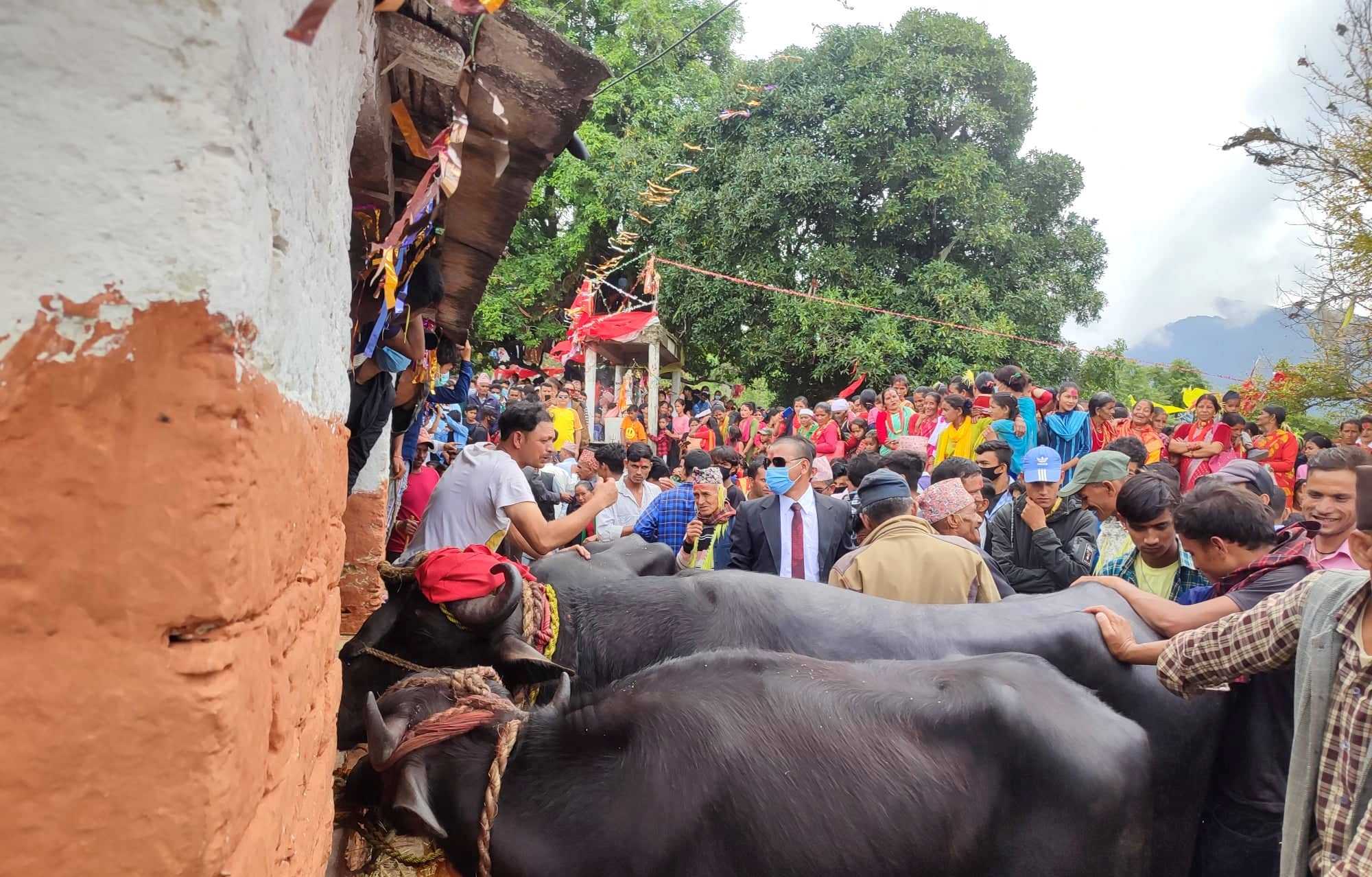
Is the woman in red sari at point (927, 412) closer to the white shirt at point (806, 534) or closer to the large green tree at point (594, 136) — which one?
the white shirt at point (806, 534)

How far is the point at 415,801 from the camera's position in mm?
2217

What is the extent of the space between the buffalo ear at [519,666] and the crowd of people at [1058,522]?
96cm

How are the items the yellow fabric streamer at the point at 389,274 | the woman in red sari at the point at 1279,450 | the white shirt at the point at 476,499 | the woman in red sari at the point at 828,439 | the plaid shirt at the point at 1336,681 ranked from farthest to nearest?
the woman in red sari at the point at 828,439, the woman in red sari at the point at 1279,450, the white shirt at the point at 476,499, the yellow fabric streamer at the point at 389,274, the plaid shirt at the point at 1336,681

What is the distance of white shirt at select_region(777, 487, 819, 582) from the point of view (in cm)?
549

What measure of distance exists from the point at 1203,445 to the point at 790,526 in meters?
5.68

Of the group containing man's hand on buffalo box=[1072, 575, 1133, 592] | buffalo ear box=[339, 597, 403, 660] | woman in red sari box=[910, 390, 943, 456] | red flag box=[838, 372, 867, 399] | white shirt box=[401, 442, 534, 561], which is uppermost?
red flag box=[838, 372, 867, 399]

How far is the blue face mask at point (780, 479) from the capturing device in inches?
214

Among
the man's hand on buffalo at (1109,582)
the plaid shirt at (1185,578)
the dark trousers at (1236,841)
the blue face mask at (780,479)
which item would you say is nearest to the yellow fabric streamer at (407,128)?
the blue face mask at (780,479)

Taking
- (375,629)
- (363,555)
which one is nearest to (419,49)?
(375,629)

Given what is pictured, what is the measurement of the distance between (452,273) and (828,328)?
39.3 feet

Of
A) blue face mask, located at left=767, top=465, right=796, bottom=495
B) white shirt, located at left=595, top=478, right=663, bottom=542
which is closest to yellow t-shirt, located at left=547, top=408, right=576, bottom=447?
white shirt, located at left=595, top=478, right=663, bottom=542

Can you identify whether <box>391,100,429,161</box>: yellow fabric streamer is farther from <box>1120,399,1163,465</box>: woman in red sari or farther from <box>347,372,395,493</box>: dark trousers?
<box>1120,399,1163,465</box>: woman in red sari

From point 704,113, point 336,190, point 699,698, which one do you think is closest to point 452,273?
point 336,190

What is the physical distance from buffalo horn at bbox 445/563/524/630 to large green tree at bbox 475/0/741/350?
1885 cm
